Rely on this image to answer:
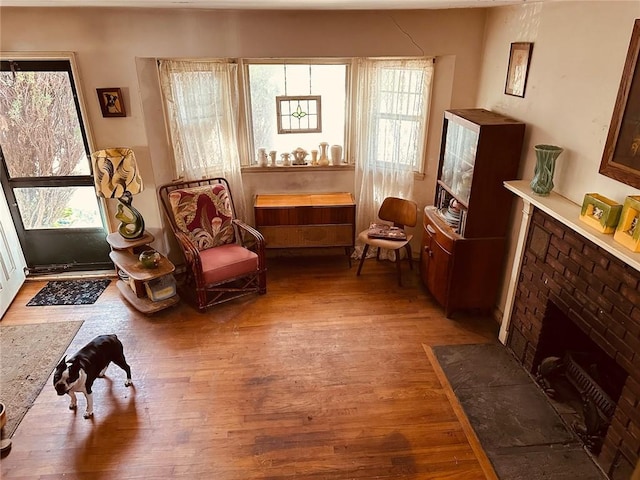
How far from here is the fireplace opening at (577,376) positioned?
2531 mm

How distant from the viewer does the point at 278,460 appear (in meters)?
2.52

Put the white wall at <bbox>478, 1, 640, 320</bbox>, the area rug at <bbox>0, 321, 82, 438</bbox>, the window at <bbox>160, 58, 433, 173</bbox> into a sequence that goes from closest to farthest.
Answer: the white wall at <bbox>478, 1, 640, 320</bbox> → the area rug at <bbox>0, 321, 82, 438</bbox> → the window at <bbox>160, 58, 433, 173</bbox>

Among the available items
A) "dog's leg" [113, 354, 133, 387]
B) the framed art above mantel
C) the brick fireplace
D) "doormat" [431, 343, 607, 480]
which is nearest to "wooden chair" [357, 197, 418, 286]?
"doormat" [431, 343, 607, 480]

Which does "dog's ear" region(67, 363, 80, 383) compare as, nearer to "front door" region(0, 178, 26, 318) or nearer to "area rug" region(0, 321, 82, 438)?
"area rug" region(0, 321, 82, 438)

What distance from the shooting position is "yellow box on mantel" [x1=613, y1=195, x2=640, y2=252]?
6.83ft

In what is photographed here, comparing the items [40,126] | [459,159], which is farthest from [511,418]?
[40,126]

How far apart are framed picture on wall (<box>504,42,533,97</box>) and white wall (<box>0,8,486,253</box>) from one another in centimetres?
62

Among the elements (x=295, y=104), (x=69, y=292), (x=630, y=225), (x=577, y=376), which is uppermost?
(x=295, y=104)

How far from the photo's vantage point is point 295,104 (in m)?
4.39

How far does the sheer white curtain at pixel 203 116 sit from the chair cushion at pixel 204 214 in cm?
28

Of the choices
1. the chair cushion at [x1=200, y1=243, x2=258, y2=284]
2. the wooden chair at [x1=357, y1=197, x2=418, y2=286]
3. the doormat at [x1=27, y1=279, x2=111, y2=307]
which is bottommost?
the doormat at [x1=27, y1=279, x2=111, y2=307]

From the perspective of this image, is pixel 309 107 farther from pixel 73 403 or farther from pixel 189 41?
pixel 73 403

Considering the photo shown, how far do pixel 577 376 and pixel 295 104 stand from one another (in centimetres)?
334

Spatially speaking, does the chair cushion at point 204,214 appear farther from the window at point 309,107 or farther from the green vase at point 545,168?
the green vase at point 545,168
